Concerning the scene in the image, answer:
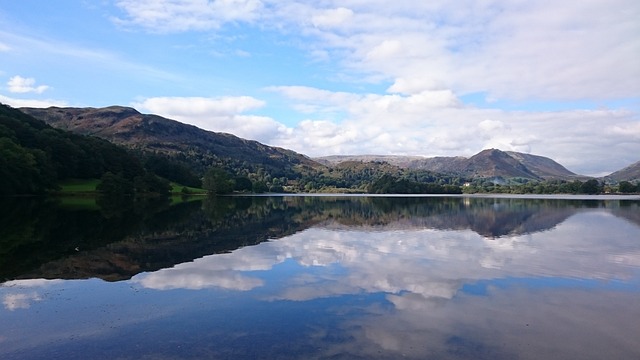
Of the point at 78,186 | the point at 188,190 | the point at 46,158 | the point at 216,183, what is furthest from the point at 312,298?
the point at 216,183

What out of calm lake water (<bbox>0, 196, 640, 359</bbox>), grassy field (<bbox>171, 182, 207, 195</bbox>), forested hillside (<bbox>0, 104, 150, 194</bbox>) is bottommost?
calm lake water (<bbox>0, 196, 640, 359</bbox>)

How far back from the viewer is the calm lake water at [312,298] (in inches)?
488

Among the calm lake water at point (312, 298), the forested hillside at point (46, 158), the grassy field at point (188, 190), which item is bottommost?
the calm lake water at point (312, 298)

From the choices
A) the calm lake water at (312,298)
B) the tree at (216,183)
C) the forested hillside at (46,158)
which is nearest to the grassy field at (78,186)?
the forested hillside at (46,158)

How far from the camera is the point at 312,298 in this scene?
17.7 metres

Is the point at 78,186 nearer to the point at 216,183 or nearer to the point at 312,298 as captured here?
the point at 216,183

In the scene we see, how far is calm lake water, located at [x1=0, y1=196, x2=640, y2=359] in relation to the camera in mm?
12398

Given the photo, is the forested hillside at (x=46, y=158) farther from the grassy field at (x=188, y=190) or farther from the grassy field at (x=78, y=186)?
the grassy field at (x=188, y=190)

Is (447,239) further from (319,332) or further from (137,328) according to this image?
(137,328)

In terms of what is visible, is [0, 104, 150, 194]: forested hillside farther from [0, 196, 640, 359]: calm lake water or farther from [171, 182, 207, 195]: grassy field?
[0, 196, 640, 359]: calm lake water

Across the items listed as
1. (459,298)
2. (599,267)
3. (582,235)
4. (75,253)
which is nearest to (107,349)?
(459,298)

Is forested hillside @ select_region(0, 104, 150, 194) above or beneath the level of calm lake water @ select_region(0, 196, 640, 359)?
above

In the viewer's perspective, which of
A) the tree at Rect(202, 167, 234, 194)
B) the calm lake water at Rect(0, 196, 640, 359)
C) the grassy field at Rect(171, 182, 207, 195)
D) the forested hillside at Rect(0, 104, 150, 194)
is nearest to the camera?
the calm lake water at Rect(0, 196, 640, 359)

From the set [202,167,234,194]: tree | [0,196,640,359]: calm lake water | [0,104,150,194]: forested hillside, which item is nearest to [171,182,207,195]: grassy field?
[202,167,234,194]: tree
